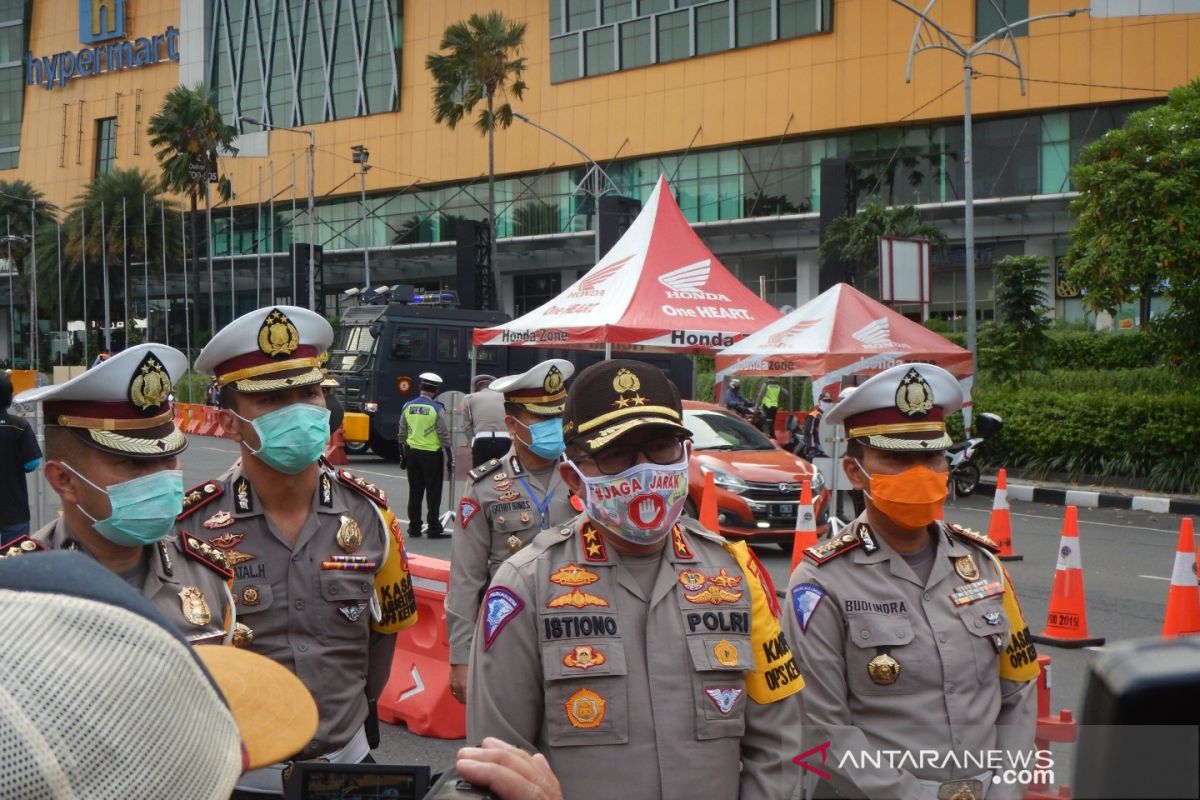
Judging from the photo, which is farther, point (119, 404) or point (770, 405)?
point (770, 405)

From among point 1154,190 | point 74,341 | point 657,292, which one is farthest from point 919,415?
point 74,341

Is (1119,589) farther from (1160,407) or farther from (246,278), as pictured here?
(246,278)

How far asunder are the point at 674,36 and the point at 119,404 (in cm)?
→ 4604

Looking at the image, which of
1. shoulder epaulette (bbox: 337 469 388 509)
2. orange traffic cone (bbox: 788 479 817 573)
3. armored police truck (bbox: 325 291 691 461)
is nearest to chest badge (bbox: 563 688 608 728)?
shoulder epaulette (bbox: 337 469 388 509)

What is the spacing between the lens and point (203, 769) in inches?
43.4

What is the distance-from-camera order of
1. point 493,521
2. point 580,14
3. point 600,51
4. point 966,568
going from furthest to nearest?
point 580,14 → point 600,51 → point 493,521 → point 966,568

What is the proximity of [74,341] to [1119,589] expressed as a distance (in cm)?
6245

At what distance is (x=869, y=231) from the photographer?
29812 millimetres

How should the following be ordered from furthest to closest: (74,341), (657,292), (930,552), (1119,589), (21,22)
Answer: (21,22), (74,341), (657,292), (1119,589), (930,552)

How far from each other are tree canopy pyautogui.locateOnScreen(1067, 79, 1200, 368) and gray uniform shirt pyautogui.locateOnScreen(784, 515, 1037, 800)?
55.2 feet

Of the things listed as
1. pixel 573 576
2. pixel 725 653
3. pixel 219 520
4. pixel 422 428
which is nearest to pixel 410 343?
pixel 422 428

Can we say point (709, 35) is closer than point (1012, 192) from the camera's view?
No

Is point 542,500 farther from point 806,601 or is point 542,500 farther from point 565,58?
point 565,58

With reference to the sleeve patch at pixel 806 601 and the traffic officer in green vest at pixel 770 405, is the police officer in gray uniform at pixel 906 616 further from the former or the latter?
the traffic officer in green vest at pixel 770 405
